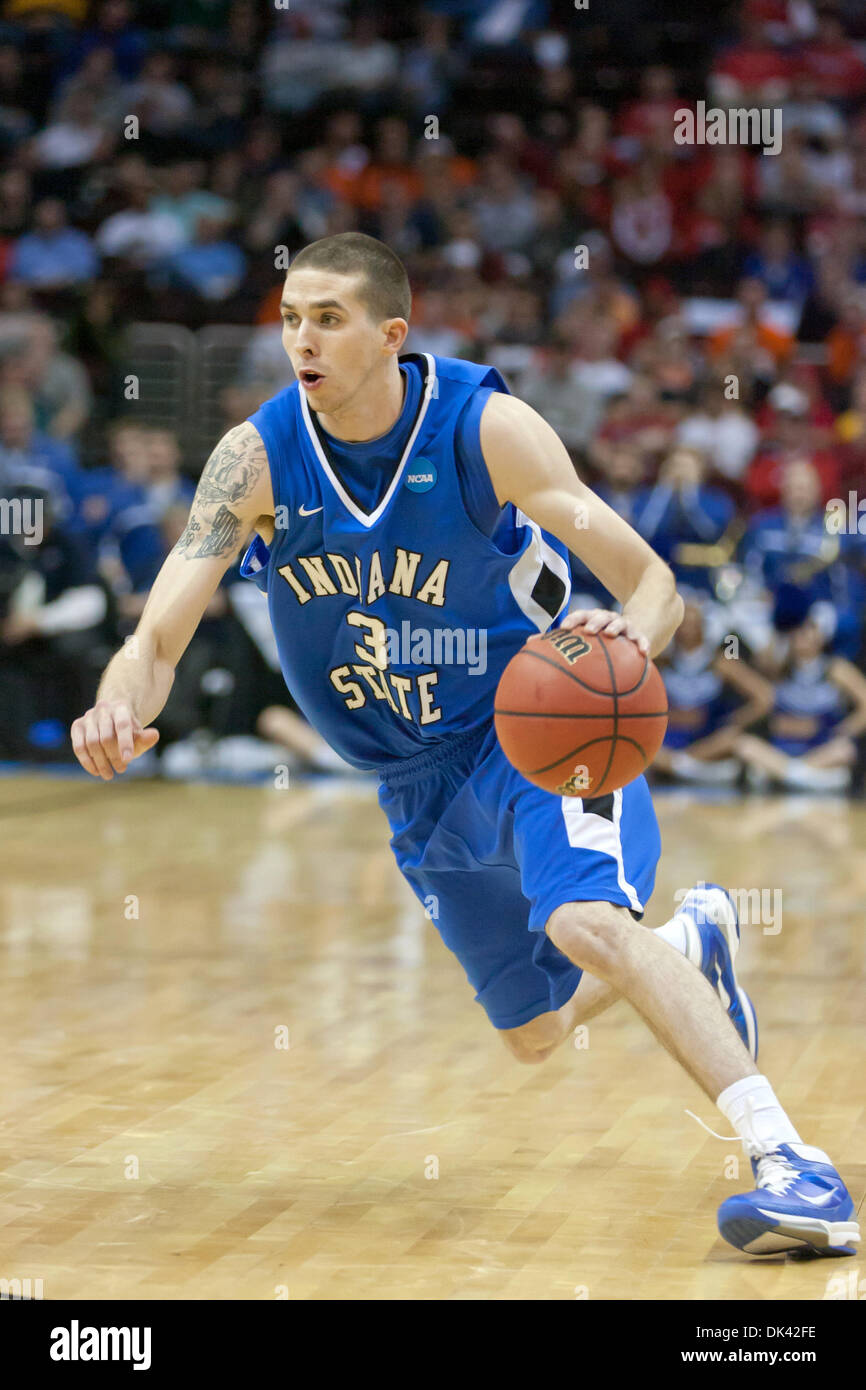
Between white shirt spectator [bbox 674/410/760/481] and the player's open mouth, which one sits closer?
the player's open mouth

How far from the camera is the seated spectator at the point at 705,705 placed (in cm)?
1162

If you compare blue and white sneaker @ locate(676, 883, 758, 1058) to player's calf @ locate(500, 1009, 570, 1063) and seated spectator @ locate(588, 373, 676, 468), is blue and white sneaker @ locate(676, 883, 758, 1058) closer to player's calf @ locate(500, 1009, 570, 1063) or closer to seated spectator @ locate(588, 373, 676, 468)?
player's calf @ locate(500, 1009, 570, 1063)

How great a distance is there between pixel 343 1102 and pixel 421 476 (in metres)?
1.80

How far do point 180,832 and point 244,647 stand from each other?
7.79ft

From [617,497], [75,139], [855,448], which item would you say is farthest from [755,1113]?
[75,139]

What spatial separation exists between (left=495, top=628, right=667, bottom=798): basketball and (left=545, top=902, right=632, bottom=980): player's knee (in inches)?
9.6

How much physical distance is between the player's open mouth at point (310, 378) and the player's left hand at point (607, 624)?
2.65ft

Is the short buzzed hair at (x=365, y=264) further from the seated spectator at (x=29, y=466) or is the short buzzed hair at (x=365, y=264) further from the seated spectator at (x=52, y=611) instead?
the seated spectator at (x=29, y=466)

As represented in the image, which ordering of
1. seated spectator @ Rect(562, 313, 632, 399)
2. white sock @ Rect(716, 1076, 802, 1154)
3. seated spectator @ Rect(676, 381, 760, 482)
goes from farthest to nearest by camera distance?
seated spectator @ Rect(562, 313, 632, 399) < seated spectator @ Rect(676, 381, 760, 482) < white sock @ Rect(716, 1076, 802, 1154)

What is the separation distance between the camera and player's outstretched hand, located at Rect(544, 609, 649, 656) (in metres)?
3.59

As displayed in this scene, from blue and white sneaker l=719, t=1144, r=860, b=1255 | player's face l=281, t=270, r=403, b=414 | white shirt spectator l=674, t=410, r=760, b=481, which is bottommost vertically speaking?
blue and white sneaker l=719, t=1144, r=860, b=1255

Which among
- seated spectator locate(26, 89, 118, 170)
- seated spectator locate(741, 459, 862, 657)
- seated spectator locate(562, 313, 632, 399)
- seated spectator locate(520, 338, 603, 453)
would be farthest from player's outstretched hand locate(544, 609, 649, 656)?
seated spectator locate(26, 89, 118, 170)

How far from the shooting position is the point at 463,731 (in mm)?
4320
